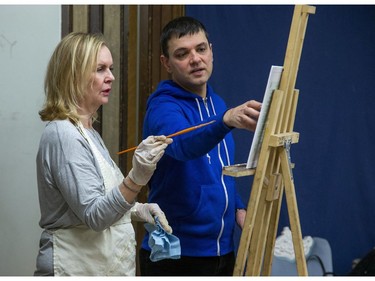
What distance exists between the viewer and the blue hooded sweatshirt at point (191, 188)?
7.70 ft

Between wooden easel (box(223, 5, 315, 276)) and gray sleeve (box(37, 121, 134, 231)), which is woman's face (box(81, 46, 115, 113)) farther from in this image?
wooden easel (box(223, 5, 315, 276))

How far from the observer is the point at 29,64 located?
124 inches

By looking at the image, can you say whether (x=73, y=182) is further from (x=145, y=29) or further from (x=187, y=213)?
(x=145, y=29)

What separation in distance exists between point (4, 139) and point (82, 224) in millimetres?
1216

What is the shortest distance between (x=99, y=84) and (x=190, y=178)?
0.46 m

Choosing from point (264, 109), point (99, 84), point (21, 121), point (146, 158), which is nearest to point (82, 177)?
point (146, 158)

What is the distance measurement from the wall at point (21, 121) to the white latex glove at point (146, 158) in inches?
48.6

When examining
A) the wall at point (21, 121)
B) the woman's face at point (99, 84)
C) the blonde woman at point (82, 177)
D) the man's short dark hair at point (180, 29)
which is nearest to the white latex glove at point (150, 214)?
the blonde woman at point (82, 177)

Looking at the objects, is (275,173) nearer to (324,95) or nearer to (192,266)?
(192,266)

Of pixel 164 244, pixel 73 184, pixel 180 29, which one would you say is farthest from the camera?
pixel 180 29

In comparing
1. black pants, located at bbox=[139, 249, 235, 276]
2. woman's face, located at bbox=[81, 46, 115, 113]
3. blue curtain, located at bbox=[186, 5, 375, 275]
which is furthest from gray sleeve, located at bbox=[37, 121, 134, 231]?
blue curtain, located at bbox=[186, 5, 375, 275]

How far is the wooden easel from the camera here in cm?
215

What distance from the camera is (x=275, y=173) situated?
2.27 meters

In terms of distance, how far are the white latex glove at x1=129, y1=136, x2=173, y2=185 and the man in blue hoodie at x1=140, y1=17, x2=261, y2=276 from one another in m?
0.14
